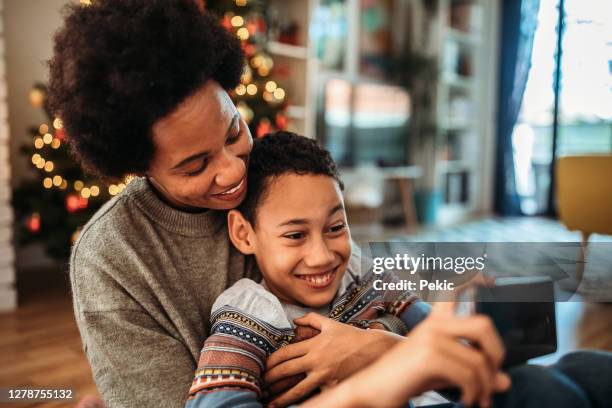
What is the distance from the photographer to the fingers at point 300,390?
63 centimetres

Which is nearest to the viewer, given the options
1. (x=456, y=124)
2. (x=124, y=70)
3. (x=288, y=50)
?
(x=124, y=70)

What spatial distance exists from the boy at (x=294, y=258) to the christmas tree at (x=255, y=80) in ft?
5.94

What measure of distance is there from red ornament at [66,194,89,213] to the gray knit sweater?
174 cm

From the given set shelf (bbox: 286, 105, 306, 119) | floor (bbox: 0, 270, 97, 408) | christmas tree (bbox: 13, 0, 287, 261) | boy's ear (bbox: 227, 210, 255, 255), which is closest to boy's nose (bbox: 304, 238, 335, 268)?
boy's ear (bbox: 227, 210, 255, 255)

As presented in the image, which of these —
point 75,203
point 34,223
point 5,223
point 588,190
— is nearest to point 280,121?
point 75,203

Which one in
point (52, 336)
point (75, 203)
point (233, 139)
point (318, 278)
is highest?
point (233, 139)

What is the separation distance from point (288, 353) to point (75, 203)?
2.02 meters

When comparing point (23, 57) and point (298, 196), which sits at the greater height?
point (23, 57)

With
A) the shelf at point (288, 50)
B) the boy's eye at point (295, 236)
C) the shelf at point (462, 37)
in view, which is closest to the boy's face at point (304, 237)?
the boy's eye at point (295, 236)

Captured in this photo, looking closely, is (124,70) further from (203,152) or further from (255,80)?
(255,80)

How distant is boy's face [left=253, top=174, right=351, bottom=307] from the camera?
2.43 ft

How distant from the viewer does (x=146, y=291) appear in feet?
2.29

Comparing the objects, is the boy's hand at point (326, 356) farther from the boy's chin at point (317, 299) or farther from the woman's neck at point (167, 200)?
the woman's neck at point (167, 200)

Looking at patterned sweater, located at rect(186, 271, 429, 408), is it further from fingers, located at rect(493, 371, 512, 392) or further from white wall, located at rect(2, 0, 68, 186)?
white wall, located at rect(2, 0, 68, 186)
